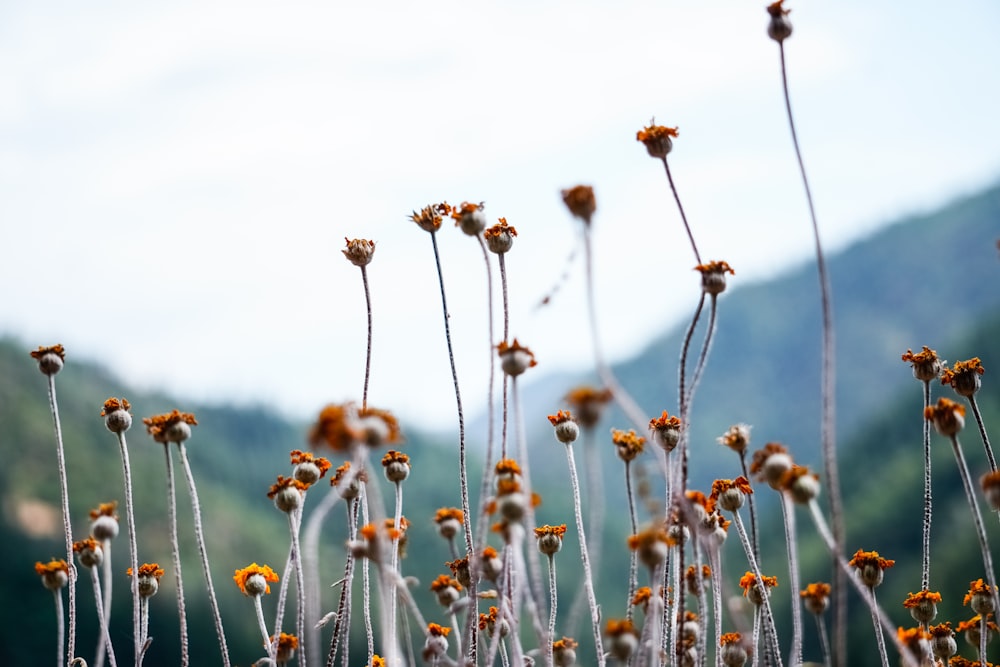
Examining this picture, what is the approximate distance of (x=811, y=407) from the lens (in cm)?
17812

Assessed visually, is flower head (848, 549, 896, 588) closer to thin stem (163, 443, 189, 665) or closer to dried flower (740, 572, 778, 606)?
dried flower (740, 572, 778, 606)

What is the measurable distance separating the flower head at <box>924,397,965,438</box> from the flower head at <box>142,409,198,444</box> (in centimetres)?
228

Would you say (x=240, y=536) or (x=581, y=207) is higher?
(x=240, y=536)

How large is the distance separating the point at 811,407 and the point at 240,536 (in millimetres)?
124702

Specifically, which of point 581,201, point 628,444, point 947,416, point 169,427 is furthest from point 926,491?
point 169,427

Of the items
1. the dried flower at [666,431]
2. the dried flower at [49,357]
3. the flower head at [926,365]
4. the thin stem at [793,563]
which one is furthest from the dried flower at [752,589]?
the dried flower at [49,357]

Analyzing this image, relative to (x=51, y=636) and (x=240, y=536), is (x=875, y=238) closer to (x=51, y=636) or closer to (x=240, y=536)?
(x=240, y=536)

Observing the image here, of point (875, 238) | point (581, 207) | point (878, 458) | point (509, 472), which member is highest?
point (875, 238)

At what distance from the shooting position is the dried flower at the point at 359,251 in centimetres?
359

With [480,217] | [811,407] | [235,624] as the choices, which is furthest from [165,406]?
[811,407]

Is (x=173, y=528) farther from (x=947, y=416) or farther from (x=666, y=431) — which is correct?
(x=947, y=416)

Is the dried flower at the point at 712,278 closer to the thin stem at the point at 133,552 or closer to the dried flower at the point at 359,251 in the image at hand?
the dried flower at the point at 359,251

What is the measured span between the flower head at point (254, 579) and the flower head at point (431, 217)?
54.6 inches

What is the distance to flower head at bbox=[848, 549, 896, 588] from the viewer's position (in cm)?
321
